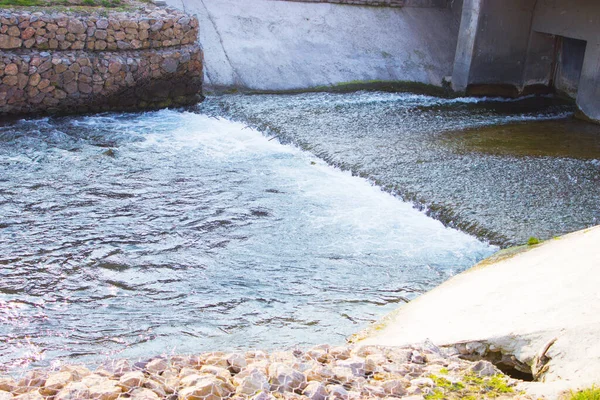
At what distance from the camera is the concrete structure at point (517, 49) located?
46.1ft

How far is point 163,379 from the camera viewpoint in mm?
3633

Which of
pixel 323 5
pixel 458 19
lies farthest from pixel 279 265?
pixel 458 19

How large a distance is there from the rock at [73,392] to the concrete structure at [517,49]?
40.0ft

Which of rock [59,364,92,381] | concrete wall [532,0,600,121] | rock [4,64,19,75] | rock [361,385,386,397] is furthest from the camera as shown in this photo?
concrete wall [532,0,600,121]

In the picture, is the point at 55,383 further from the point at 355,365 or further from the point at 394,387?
the point at 394,387

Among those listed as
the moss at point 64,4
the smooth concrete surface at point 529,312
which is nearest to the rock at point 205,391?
the smooth concrete surface at point 529,312

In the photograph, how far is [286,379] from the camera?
360cm

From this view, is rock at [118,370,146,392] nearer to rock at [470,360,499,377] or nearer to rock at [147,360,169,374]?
rock at [147,360,169,374]

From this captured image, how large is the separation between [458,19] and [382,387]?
14100 mm

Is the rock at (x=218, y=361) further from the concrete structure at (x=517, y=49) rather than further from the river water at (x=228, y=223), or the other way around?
the concrete structure at (x=517, y=49)

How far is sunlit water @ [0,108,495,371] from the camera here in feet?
17.4

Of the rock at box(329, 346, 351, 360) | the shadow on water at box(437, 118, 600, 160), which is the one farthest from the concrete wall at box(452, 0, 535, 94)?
the rock at box(329, 346, 351, 360)

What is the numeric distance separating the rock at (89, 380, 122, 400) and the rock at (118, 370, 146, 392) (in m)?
0.04

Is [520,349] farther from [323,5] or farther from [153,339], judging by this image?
[323,5]
